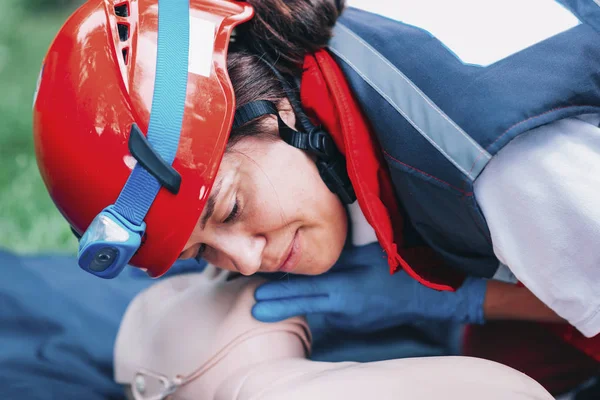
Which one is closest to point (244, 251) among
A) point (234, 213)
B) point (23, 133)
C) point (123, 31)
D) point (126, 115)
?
point (234, 213)

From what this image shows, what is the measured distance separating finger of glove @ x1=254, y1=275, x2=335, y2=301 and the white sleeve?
0.41 m

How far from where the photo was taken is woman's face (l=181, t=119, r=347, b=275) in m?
1.09

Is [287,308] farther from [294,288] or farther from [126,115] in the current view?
[126,115]

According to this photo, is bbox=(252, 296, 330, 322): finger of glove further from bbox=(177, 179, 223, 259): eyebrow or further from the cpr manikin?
bbox=(177, 179, 223, 259): eyebrow

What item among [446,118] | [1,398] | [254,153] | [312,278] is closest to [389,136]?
[446,118]

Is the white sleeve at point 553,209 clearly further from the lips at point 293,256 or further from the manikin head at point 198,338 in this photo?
the manikin head at point 198,338

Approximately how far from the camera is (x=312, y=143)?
3.76ft

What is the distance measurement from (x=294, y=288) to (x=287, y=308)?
5cm

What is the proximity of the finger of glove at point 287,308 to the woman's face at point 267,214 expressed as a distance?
86mm

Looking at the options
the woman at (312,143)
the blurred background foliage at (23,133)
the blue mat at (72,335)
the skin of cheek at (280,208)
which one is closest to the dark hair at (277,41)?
the woman at (312,143)

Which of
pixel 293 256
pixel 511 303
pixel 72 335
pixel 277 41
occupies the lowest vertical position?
pixel 72 335

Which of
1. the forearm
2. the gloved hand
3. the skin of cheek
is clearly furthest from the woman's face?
the forearm

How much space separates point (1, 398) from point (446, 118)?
988 mm

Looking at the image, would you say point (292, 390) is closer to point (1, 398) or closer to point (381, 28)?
point (381, 28)
